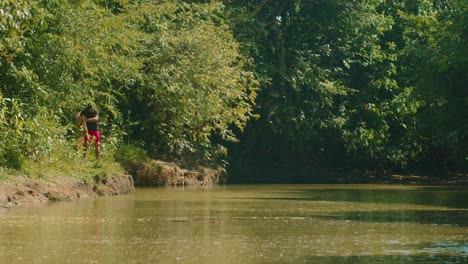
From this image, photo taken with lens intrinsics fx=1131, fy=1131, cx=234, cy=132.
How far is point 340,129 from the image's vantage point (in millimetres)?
44531

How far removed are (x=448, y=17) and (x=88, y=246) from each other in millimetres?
31310

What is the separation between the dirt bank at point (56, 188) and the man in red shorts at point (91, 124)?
1796 mm

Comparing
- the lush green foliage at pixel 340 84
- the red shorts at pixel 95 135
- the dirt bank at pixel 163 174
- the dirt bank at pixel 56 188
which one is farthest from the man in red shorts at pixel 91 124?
the lush green foliage at pixel 340 84

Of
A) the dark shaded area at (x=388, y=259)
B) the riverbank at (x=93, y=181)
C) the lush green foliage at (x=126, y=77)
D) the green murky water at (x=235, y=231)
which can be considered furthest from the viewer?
the lush green foliage at (x=126, y=77)

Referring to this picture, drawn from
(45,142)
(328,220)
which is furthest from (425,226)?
(45,142)

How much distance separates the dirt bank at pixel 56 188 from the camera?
22.3 m

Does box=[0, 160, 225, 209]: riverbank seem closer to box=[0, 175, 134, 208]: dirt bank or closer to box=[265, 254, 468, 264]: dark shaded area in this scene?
box=[0, 175, 134, 208]: dirt bank

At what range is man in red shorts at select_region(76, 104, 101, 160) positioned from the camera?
30.3 metres

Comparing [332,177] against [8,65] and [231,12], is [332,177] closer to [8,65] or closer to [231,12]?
[231,12]

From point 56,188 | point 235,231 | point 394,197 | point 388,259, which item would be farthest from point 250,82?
point 388,259

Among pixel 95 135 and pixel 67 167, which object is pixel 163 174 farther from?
pixel 67 167

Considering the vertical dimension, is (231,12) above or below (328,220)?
above

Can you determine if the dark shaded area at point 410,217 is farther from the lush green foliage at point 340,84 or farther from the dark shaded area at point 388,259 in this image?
the lush green foliage at point 340,84

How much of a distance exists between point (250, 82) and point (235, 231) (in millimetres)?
25841
